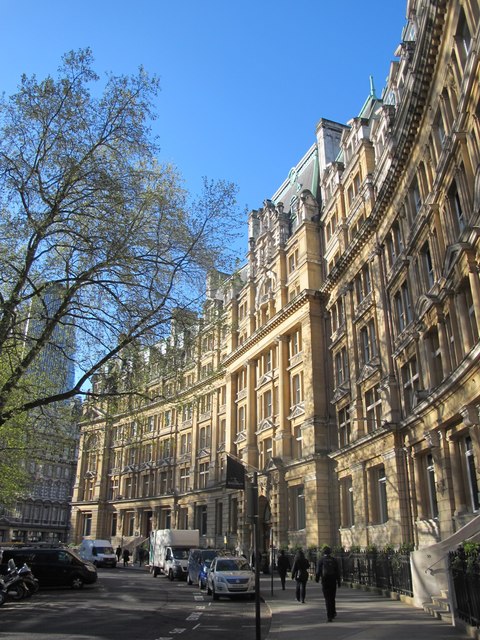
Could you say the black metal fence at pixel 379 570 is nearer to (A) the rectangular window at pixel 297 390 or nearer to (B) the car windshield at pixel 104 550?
(A) the rectangular window at pixel 297 390

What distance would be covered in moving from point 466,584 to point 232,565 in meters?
13.1

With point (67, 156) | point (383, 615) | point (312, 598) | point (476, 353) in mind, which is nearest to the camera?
point (383, 615)

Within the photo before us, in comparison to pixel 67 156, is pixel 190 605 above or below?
below

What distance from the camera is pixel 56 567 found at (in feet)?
84.7

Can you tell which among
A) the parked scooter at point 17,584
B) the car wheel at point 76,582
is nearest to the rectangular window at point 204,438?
the car wheel at point 76,582

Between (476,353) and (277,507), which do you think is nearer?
(476,353)

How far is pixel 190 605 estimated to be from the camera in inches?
752

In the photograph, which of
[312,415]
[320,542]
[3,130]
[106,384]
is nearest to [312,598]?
[106,384]

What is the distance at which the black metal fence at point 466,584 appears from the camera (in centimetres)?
→ 996

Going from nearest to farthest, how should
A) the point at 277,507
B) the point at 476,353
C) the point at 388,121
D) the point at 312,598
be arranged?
the point at 476,353, the point at 312,598, the point at 388,121, the point at 277,507

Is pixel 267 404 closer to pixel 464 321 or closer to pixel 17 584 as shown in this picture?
pixel 17 584

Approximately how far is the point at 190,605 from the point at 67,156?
1569 cm

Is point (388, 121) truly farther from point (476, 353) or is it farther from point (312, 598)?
point (312, 598)

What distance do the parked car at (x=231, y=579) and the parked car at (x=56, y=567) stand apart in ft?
24.9
